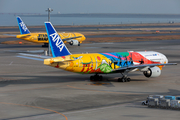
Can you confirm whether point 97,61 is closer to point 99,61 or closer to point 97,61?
point 97,61

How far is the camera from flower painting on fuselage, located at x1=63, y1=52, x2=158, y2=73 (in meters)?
42.1

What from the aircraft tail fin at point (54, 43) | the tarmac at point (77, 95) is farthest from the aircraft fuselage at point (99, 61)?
the tarmac at point (77, 95)

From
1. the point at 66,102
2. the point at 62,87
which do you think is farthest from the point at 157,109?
the point at 62,87

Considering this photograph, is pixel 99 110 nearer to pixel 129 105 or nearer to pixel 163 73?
pixel 129 105

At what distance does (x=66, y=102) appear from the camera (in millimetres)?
32562

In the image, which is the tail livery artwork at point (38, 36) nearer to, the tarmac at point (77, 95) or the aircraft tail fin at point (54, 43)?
the tarmac at point (77, 95)

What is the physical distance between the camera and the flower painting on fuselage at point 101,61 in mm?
42094

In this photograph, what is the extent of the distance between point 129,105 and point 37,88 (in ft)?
48.6

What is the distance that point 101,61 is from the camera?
43.9 meters

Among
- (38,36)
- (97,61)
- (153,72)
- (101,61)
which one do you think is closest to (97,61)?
(97,61)

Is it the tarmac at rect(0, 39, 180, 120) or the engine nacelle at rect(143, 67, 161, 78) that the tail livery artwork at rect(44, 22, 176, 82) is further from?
the tarmac at rect(0, 39, 180, 120)

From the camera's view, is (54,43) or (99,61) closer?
(54,43)

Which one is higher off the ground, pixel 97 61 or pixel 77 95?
pixel 97 61

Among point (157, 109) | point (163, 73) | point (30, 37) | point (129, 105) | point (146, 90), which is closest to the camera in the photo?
point (157, 109)
